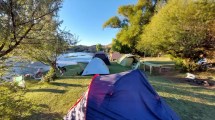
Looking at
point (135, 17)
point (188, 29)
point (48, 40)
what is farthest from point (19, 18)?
point (135, 17)

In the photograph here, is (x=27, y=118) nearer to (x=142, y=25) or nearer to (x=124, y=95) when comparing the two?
(x=124, y=95)

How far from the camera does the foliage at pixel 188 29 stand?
16.0m

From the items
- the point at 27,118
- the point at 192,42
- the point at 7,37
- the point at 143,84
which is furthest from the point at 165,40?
the point at 7,37

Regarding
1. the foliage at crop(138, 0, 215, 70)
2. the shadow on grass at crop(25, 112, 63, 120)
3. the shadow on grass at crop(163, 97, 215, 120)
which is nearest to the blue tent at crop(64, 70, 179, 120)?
the shadow on grass at crop(25, 112, 63, 120)

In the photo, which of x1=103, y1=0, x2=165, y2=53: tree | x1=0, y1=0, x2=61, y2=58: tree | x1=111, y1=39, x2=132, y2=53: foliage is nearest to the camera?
x1=0, y1=0, x2=61, y2=58: tree

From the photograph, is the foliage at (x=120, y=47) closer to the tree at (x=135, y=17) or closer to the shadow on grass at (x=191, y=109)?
the tree at (x=135, y=17)

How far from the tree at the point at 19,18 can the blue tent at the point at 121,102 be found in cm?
222

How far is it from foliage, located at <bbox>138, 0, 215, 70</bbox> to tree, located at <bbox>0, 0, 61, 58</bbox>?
1163 cm

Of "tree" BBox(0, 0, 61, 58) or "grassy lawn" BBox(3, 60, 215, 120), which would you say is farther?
"grassy lawn" BBox(3, 60, 215, 120)

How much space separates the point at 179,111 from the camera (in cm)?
754

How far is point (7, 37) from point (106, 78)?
9.21 feet

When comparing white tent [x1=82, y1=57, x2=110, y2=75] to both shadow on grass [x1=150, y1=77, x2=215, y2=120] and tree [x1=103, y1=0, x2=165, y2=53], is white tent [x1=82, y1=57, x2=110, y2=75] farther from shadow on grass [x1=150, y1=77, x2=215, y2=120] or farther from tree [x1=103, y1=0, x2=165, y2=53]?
tree [x1=103, y1=0, x2=165, y2=53]

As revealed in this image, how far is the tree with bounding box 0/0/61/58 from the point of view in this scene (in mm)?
4906

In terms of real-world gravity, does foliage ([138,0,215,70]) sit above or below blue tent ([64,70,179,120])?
above
